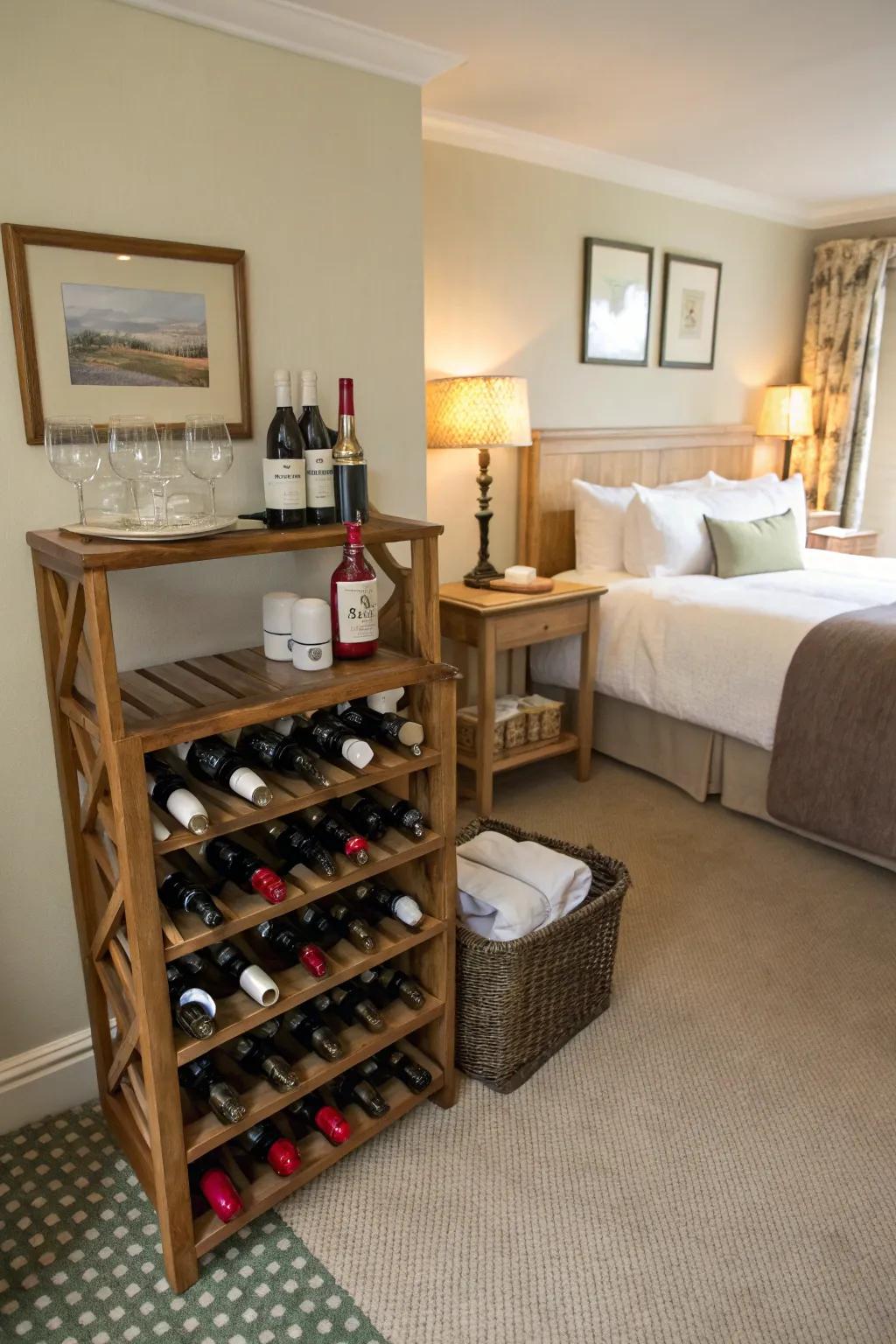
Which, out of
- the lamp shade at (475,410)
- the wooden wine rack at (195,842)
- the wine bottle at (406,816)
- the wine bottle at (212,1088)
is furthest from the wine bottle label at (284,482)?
the lamp shade at (475,410)

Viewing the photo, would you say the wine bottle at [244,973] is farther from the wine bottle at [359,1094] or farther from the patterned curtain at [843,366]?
the patterned curtain at [843,366]

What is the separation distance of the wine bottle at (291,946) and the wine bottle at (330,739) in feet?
1.03

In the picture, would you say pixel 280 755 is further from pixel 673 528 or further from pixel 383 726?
pixel 673 528

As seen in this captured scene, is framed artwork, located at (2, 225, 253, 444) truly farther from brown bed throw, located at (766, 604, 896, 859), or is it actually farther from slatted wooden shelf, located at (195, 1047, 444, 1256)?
brown bed throw, located at (766, 604, 896, 859)

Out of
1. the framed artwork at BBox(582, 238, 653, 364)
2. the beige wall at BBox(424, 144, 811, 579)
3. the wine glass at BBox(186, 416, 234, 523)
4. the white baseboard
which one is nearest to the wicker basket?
the white baseboard

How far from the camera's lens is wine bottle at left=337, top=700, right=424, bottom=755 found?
66.4 inches

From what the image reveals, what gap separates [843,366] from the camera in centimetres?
478

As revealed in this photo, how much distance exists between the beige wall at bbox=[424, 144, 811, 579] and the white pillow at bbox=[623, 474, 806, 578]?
0.47 metres

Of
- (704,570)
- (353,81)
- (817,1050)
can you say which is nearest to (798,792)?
(817,1050)

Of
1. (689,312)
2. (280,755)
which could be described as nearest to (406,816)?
(280,755)

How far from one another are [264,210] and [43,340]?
1.81 feet

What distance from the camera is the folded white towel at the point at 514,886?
197cm

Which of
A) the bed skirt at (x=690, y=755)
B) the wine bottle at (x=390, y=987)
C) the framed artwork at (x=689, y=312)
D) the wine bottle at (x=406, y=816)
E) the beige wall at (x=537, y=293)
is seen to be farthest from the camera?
the framed artwork at (x=689, y=312)

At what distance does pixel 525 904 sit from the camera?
1.98 m
